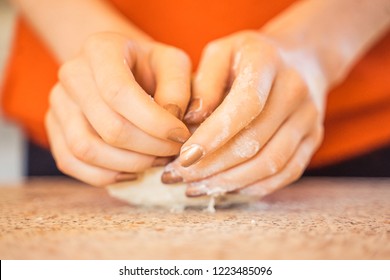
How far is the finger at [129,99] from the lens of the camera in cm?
47

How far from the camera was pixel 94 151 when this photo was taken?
525mm

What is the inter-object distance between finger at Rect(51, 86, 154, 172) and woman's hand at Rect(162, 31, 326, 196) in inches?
1.5

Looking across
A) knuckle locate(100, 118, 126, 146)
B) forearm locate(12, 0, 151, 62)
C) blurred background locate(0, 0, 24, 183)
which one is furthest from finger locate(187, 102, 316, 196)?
blurred background locate(0, 0, 24, 183)

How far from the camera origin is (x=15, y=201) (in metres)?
0.67

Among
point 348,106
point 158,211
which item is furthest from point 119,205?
point 348,106

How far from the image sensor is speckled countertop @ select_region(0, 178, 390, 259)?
358 mm

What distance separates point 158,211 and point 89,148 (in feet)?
0.37

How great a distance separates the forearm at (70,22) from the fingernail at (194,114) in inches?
6.9

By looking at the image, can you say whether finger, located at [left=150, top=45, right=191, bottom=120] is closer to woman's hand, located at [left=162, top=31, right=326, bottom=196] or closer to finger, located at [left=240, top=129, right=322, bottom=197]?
woman's hand, located at [left=162, top=31, right=326, bottom=196]

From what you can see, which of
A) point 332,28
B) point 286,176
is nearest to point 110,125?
point 286,176

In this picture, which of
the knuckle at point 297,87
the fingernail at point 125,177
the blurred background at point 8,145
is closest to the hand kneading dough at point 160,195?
the fingernail at point 125,177

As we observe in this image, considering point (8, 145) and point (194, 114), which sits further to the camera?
point (8, 145)

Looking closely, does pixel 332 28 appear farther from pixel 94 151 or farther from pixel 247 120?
pixel 94 151

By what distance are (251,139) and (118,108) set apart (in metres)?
0.15
